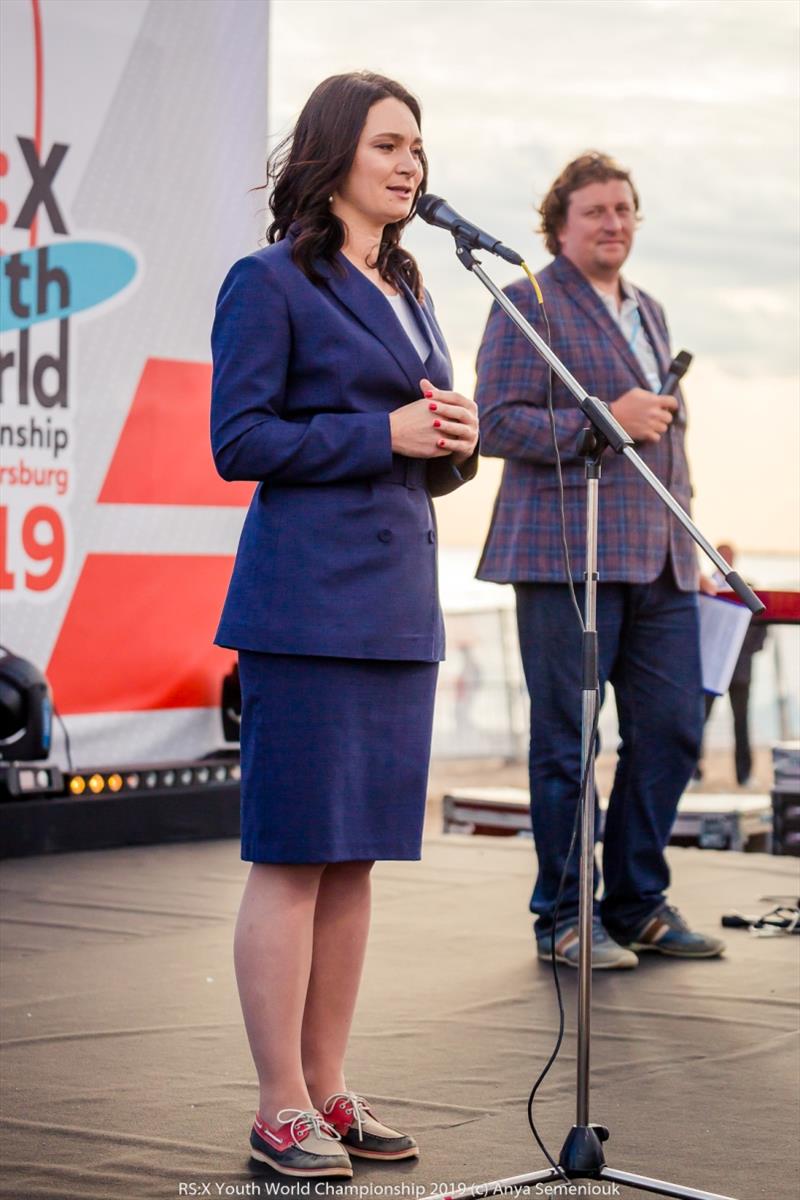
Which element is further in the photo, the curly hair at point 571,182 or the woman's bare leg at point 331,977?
the curly hair at point 571,182

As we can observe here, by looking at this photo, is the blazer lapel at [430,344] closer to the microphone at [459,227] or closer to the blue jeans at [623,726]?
the microphone at [459,227]

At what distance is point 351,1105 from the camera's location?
2189 mm

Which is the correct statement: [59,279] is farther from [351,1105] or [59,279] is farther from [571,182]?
[351,1105]

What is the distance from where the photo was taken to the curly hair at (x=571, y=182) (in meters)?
3.53

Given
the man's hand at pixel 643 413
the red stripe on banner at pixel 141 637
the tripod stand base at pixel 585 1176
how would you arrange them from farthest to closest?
the red stripe on banner at pixel 141 637
the man's hand at pixel 643 413
the tripod stand base at pixel 585 1176

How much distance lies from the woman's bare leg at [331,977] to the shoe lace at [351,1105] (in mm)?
10

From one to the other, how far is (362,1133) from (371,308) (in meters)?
1.07

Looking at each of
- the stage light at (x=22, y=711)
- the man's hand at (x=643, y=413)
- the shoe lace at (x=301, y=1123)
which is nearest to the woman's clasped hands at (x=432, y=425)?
the shoe lace at (x=301, y=1123)

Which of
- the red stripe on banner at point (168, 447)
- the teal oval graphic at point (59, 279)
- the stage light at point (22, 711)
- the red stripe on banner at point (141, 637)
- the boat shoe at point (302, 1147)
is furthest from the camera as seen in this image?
the red stripe on banner at point (168, 447)

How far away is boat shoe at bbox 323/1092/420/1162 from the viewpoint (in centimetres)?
217

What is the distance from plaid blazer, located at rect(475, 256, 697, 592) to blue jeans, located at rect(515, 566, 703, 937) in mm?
68

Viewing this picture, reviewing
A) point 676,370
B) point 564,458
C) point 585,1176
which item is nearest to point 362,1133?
point 585,1176

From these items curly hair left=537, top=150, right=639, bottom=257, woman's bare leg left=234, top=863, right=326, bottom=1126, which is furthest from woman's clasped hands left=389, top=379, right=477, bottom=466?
curly hair left=537, top=150, right=639, bottom=257

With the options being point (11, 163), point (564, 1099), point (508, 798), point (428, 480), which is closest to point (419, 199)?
point (428, 480)
